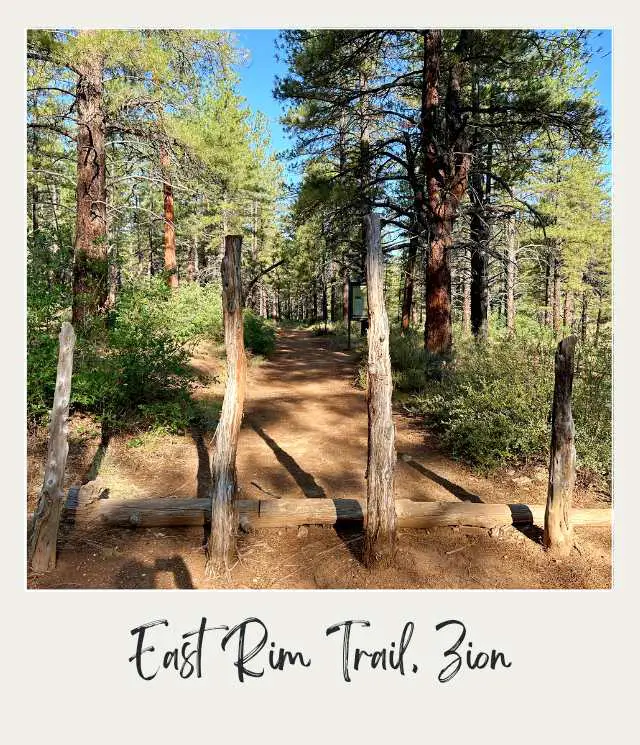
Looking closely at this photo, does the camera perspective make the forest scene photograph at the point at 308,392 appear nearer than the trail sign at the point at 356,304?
Yes

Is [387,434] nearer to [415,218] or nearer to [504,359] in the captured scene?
[504,359]

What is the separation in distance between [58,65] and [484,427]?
363 inches

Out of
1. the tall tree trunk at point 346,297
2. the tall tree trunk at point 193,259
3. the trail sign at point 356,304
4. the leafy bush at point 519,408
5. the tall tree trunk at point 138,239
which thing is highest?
the tall tree trunk at point 138,239

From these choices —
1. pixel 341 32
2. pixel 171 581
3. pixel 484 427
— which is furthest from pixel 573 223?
pixel 171 581

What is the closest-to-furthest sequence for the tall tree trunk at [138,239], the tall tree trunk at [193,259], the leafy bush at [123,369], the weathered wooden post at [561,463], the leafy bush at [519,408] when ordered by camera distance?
the weathered wooden post at [561,463] → the leafy bush at [519,408] → the leafy bush at [123,369] → the tall tree trunk at [193,259] → the tall tree trunk at [138,239]

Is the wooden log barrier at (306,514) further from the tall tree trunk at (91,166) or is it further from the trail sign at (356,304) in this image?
the trail sign at (356,304)

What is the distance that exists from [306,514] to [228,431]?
1.31 metres

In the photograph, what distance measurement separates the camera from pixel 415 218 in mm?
11156

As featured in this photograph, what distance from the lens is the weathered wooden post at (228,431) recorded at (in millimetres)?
4020

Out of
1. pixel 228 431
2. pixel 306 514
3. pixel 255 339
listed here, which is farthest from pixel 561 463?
pixel 255 339

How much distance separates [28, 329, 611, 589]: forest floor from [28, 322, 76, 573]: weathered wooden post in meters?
0.17

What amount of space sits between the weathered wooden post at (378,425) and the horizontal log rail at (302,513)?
547 mm

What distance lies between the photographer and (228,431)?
413 centimetres

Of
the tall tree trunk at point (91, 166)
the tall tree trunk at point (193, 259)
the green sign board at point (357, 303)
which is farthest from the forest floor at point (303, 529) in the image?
the tall tree trunk at point (193, 259)
